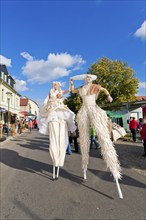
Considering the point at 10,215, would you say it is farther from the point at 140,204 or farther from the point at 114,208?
the point at 140,204

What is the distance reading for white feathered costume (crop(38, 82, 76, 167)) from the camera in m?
3.58

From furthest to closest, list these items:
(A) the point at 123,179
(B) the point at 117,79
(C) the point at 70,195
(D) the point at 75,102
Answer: (D) the point at 75,102, (B) the point at 117,79, (A) the point at 123,179, (C) the point at 70,195

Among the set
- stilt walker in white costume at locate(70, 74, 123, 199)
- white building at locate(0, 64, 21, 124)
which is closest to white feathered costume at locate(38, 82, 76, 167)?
stilt walker in white costume at locate(70, 74, 123, 199)

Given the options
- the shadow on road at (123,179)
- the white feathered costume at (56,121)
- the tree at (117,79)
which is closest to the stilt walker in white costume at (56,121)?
the white feathered costume at (56,121)

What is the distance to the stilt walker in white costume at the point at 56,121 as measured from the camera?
3576mm

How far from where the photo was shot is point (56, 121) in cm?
371

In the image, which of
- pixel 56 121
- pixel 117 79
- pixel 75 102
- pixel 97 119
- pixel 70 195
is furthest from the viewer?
pixel 75 102

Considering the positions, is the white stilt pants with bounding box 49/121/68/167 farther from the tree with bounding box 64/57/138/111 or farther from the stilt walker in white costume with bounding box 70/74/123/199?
the tree with bounding box 64/57/138/111


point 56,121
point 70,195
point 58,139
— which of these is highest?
point 56,121

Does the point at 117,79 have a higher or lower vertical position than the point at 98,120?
higher

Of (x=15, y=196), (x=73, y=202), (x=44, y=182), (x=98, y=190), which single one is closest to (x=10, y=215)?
(x=15, y=196)

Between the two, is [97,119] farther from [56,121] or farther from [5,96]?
[5,96]

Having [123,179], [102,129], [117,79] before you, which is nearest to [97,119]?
[102,129]

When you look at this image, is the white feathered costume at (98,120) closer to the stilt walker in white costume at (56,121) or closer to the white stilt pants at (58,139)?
the stilt walker in white costume at (56,121)
